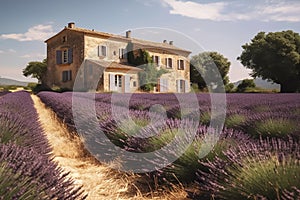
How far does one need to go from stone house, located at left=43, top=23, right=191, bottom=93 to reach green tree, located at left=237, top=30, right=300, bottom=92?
26.3ft

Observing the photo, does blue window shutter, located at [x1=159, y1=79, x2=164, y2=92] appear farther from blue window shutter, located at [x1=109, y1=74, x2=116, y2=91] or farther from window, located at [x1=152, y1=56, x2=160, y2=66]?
blue window shutter, located at [x1=109, y1=74, x2=116, y2=91]

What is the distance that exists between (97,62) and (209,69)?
20.2 meters

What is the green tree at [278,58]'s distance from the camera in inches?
992

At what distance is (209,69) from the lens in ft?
138

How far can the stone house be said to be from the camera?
1016 inches

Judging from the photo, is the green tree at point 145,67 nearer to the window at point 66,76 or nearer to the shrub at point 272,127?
the window at point 66,76

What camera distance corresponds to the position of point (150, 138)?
2.94 metres

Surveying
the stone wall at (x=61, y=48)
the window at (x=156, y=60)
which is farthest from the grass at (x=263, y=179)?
the window at (x=156, y=60)

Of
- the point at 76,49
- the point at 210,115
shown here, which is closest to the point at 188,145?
the point at 210,115

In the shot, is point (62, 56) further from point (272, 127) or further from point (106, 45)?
point (272, 127)

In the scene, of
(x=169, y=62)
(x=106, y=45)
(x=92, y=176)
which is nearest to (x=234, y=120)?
(x=92, y=176)

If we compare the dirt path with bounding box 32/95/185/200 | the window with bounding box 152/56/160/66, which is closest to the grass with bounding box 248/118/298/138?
the dirt path with bounding box 32/95/185/200

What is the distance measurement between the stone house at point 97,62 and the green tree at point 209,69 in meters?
5.76

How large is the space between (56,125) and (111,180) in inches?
158
